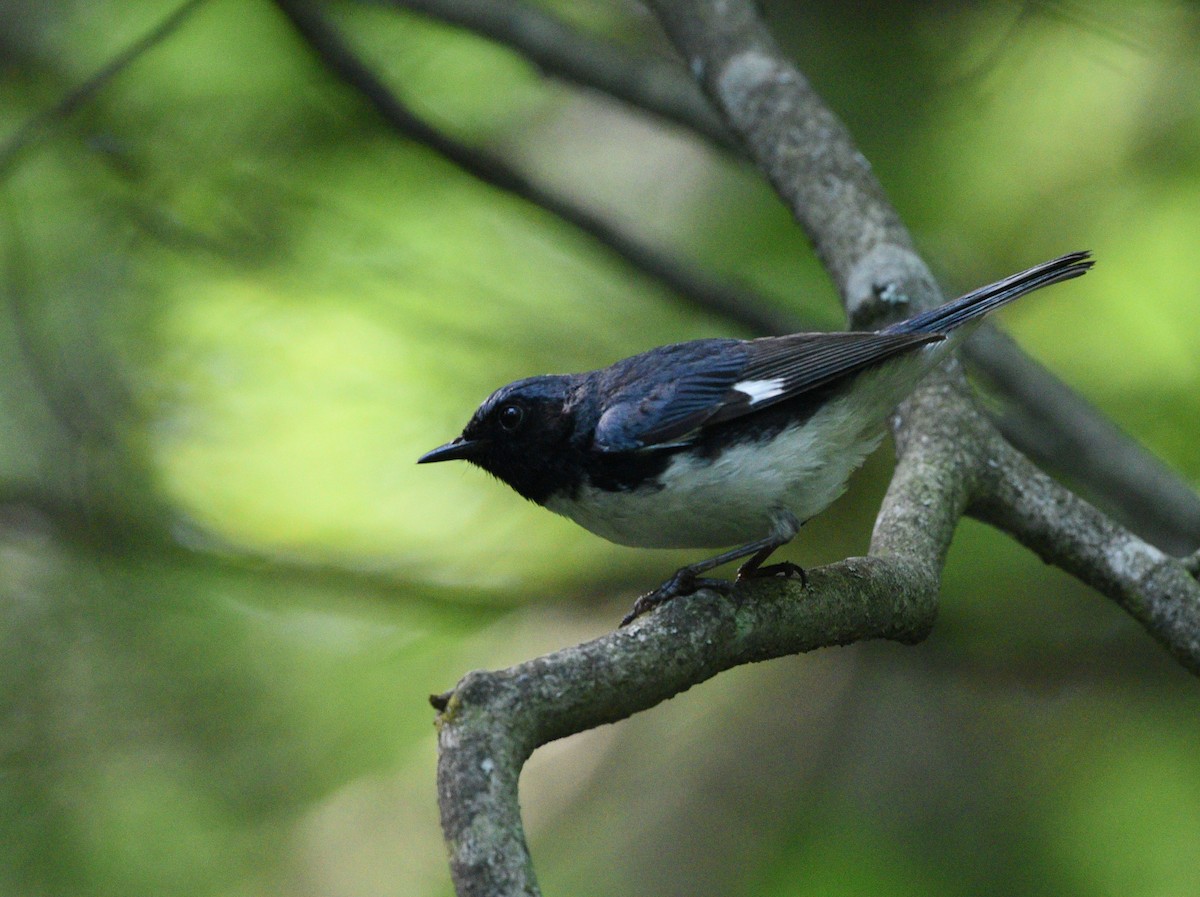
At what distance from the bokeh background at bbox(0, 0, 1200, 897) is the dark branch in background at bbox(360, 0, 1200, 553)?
0.40 m

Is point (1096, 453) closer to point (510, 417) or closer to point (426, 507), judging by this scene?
point (510, 417)

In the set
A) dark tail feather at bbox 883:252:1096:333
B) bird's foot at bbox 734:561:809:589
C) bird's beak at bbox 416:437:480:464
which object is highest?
dark tail feather at bbox 883:252:1096:333

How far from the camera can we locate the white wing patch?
326cm

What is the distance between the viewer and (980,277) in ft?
18.1

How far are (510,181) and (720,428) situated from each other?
256cm

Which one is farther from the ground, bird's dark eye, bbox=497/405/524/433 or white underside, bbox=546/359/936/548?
bird's dark eye, bbox=497/405/524/433

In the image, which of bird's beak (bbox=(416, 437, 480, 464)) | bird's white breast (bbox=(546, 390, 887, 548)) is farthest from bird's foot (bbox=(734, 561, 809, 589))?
bird's beak (bbox=(416, 437, 480, 464))

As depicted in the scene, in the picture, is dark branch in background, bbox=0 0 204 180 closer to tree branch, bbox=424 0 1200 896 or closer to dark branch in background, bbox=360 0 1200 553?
dark branch in background, bbox=360 0 1200 553

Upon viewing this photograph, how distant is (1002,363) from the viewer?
4609 mm

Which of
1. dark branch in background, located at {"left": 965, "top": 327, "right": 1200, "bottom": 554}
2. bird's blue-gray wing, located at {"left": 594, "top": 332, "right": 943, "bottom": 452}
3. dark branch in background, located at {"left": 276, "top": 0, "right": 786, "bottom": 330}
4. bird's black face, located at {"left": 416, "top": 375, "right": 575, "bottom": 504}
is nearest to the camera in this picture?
bird's blue-gray wing, located at {"left": 594, "top": 332, "right": 943, "bottom": 452}

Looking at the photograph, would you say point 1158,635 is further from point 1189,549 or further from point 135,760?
point 135,760

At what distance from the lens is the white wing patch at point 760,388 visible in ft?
10.7

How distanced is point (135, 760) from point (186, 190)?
2584mm

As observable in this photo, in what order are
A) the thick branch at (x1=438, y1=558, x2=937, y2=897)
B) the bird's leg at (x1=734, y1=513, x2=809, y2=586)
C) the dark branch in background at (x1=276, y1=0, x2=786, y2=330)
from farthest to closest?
the dark branch in background at (x1=276, y1=0, x2=786, y2=330) → the bird's leg at (x1=734, y1=513, x2=809, y2=586) → the thick branch at (x1=438, y1=558, x2=937, y2=897)
